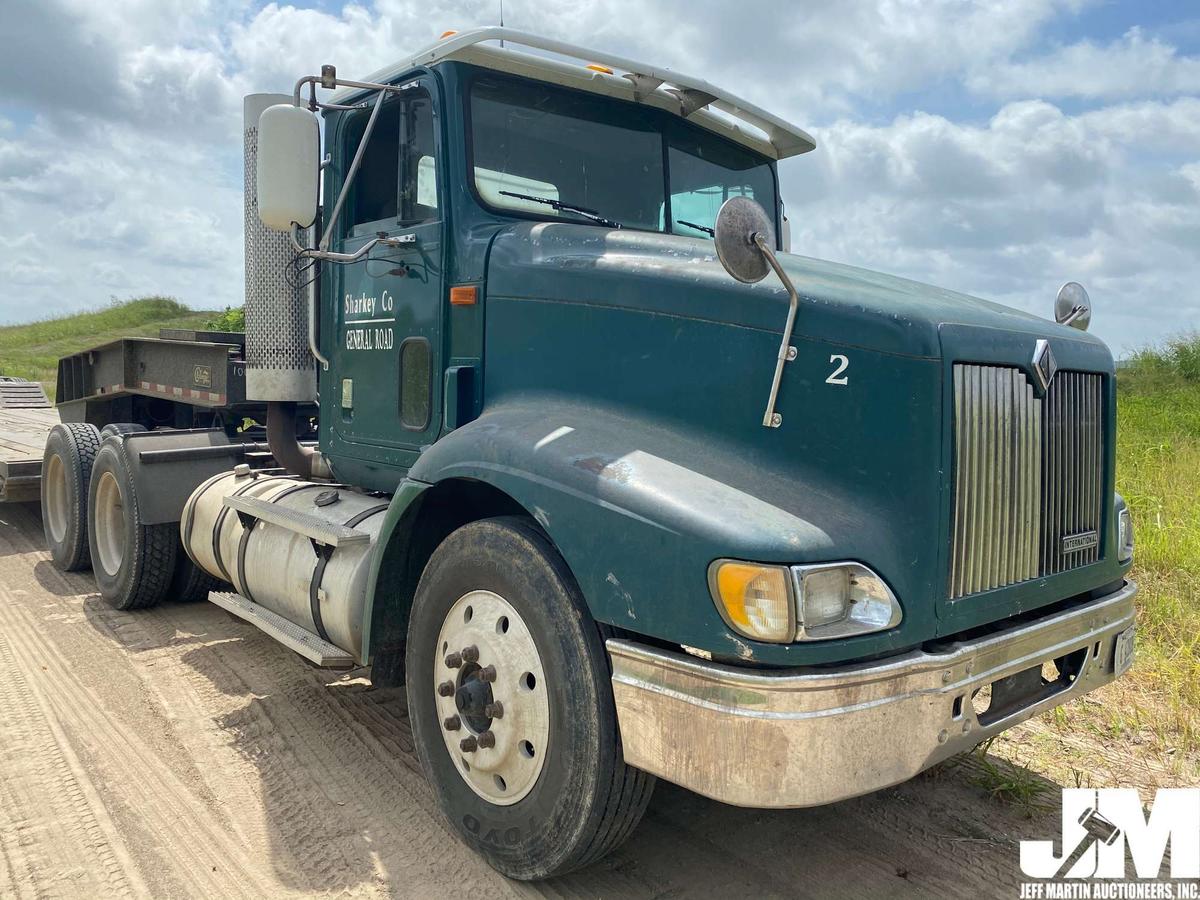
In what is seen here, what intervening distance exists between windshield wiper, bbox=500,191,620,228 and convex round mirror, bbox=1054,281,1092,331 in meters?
1.79

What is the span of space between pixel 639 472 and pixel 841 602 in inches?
25.5

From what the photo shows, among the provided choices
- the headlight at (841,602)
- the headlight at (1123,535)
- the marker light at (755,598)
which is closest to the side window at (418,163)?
the marker light at (755,598)

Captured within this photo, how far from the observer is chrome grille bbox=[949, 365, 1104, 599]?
266cm

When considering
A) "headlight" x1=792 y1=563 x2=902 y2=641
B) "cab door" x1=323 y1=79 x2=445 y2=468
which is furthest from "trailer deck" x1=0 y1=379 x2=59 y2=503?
"headlight" x1=792 y1=563 x2=902 y2=641

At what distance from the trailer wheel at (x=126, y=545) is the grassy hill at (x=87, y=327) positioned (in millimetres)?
23132

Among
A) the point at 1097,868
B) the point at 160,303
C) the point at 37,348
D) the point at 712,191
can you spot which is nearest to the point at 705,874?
the point at 1097,868

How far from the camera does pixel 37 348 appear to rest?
30344 mm

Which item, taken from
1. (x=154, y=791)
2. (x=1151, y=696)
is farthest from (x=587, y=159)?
(x=1151, y=696)

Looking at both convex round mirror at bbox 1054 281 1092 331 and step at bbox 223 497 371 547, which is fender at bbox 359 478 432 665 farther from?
convex round mirror at bbox 1054 281 1092 331

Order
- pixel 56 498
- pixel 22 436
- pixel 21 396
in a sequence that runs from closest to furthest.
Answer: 1. pixel 56 498
2. pixel 22 436
3. pixel 21 396

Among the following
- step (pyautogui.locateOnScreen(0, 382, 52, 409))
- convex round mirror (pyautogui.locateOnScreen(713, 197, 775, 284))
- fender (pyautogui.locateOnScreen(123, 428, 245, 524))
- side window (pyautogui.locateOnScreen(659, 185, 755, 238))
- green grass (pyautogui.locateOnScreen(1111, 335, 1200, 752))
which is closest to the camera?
convex round mirror (pyautogui.locateOnScreen(713, 197, 775, 284))

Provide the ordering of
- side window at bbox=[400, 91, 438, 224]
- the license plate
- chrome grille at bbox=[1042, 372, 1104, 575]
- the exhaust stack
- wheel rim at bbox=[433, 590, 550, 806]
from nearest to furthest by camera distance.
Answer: wheel rim at bbox=[433, 590, 550, 806]
chrome grille at bbox=[1042, 372, 1104, 575]
the license plate
side window at bbox=[400, 91, 438, 224]
the exhaust stack

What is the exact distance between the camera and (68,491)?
22.3 ft

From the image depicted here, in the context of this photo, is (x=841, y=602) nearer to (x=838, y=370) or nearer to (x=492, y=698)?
(x=838, y=370)
